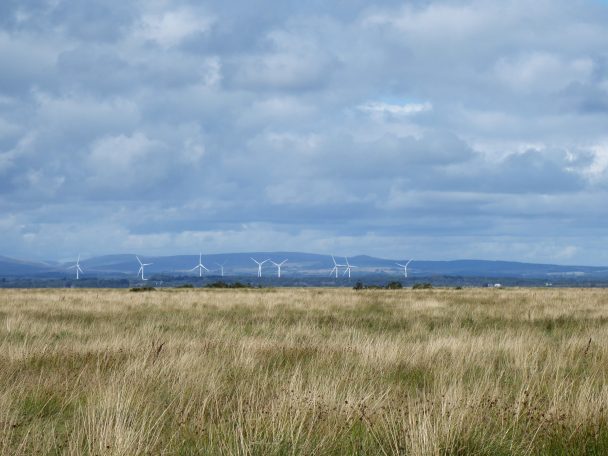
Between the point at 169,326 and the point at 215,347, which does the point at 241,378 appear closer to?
the point at 215,347

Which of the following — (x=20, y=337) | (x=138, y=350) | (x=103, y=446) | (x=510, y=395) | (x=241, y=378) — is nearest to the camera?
(x=103, y=446)

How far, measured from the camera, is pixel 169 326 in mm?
18125

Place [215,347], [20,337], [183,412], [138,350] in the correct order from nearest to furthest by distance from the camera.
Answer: [183,412] → [138,350] → [215,347] → [20,337]

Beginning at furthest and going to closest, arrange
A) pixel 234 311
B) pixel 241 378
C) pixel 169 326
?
1. pixel 234 311
2. pixel 169 326
3. pixel 241 378

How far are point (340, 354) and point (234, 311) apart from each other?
566 inches

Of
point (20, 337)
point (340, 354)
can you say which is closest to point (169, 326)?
point (20, 337)

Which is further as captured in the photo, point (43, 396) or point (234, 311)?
point (234, 311)

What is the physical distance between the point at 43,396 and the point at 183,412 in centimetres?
186

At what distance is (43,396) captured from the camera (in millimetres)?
7867

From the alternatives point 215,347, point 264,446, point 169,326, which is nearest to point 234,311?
point 169,326

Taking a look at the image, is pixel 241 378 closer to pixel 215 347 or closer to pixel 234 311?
pixel 215 347

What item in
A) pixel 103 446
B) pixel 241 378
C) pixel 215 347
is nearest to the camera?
pixel 103 446

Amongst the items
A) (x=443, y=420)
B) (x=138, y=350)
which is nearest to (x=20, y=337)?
(x=138, y=350)

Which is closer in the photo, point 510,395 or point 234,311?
point 510,395
